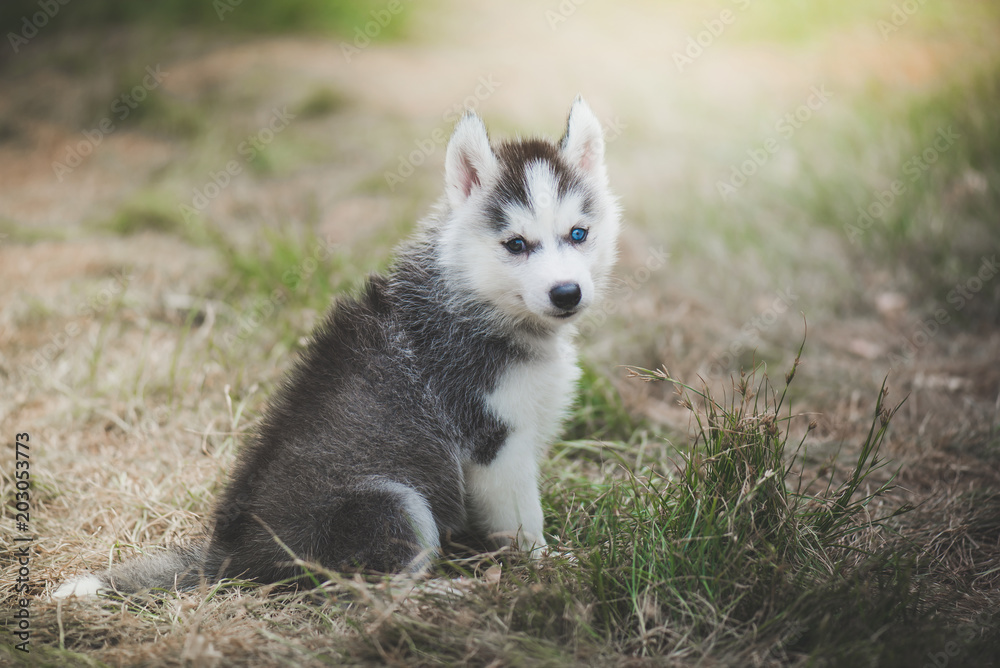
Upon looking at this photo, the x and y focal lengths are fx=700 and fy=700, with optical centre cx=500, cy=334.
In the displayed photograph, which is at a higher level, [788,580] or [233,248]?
[233,248]

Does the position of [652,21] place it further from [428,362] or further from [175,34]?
[428,362]

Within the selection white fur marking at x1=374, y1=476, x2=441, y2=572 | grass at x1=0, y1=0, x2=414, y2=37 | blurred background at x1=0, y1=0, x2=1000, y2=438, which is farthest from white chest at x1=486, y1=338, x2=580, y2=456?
grass at x1=0, y1=0, x2=414, y2=37

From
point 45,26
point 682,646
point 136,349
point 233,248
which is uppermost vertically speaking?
point 45,26

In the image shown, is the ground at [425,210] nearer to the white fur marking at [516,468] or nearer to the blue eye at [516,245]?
the white fur marking at [516,468]

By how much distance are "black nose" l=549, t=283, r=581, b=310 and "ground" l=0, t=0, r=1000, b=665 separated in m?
0.86

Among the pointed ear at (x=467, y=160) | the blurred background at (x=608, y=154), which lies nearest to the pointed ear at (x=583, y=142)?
the pointed ear at (x=467, y=160)

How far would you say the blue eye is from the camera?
3516mm

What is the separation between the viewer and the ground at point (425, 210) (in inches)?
152

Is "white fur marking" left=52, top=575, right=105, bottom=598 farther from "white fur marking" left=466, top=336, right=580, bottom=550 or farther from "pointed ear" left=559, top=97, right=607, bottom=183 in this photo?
"pointed ear" left=559, top=97, right=607, bottom=183

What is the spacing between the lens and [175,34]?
11.7 meters

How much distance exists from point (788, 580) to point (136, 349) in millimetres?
4730

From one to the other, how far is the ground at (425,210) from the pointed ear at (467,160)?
5.38 feet

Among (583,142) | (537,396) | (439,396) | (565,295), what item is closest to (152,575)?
(439,396)

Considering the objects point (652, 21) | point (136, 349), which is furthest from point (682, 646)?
point (652, 21)
